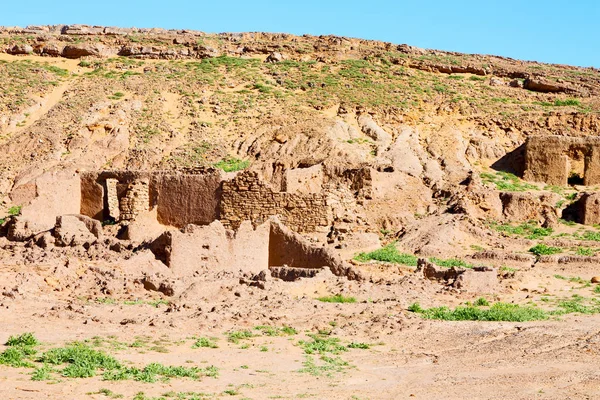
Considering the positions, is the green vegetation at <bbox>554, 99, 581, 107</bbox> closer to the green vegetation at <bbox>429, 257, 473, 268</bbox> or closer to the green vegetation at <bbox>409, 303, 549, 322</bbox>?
the green vegetation at <bbox>429, 257, 473, 268</bbox>

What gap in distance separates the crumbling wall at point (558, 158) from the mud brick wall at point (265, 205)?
10.1 m

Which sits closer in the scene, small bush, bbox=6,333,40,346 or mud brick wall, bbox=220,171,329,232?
small bush, bbox=6,333,40,346

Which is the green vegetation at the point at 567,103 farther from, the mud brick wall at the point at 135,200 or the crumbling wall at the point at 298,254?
the crumbling wall at the point at 298,254

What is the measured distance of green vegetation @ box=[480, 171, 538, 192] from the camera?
1013 inches

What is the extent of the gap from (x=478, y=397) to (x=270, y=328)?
11.6ft

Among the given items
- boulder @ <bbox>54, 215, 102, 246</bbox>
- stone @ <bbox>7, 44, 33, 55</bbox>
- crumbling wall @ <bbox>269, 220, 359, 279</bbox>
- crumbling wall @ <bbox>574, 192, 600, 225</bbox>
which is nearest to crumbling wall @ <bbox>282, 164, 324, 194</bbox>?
crumbling wall @ <bbox>269, 220, 359, 279</bbox>

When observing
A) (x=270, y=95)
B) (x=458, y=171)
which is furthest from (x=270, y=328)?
(x=270, y=95)

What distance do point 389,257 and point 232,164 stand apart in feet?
37.5

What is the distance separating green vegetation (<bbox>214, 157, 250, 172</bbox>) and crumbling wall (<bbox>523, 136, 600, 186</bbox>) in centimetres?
900

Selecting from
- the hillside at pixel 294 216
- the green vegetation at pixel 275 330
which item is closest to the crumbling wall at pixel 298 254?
the hillside at pixel 294 216

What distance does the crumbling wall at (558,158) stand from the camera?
2606 centimetres

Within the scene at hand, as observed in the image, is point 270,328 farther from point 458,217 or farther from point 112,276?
point 458,217

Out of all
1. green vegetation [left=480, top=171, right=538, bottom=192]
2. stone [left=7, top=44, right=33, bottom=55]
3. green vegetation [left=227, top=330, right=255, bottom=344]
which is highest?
stone [left=7, top=44, right=33, bottom=55]

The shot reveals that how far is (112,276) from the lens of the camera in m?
12.8
